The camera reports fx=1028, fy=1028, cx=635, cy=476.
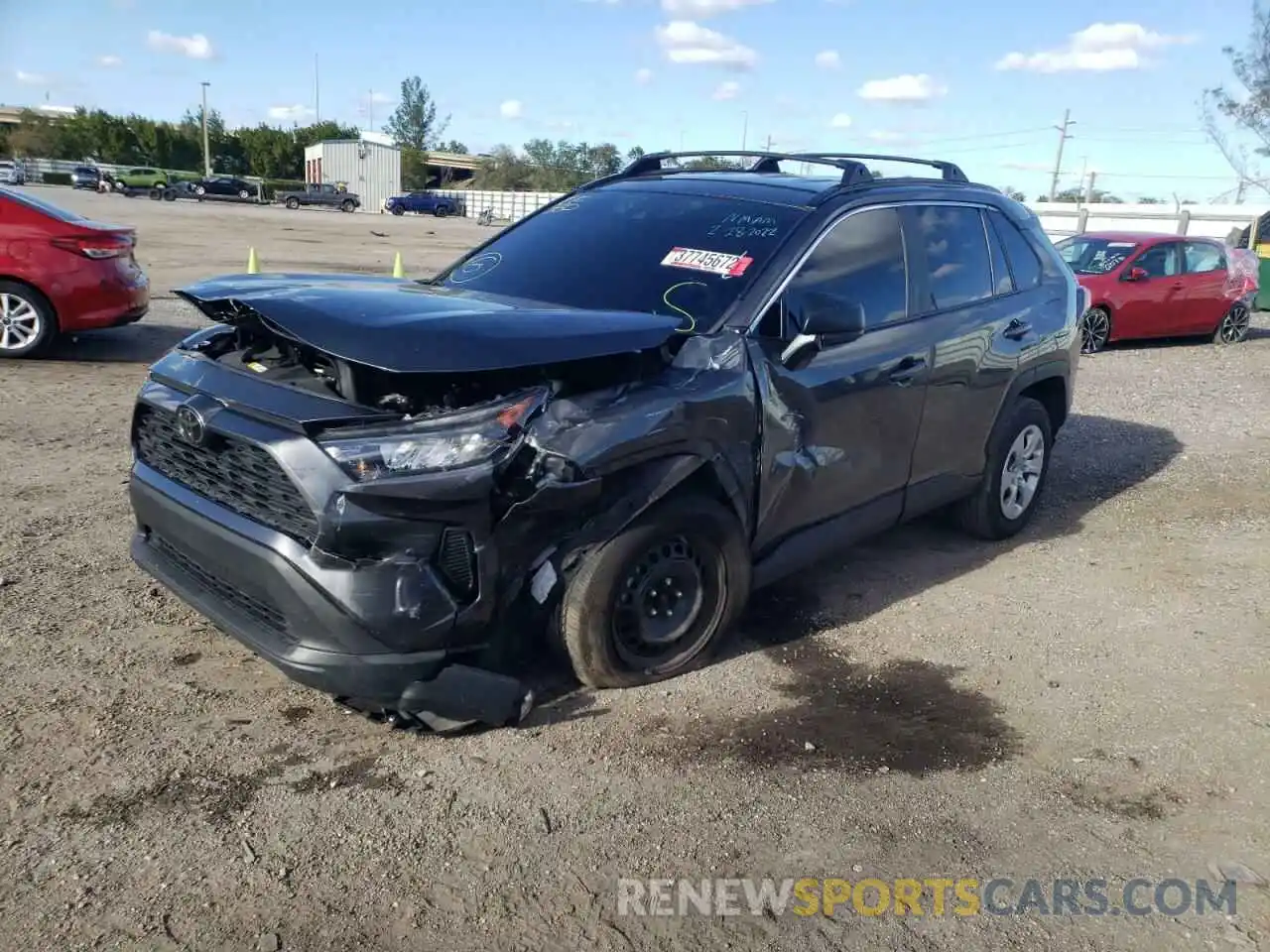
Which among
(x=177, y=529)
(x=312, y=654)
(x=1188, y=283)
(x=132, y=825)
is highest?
(x=1188, y=283)

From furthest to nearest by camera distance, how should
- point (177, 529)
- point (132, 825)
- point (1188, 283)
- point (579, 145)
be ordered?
point (579, 145) < point (1188, 283) < point (177, 529) < point (132, 825)

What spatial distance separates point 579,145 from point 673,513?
97.1 metres

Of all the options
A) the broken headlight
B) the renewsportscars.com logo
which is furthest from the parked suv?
the renewsportscars.com logo

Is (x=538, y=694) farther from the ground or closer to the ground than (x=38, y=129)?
closer to the ground

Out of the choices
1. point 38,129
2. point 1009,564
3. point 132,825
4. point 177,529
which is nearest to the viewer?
point 132,825

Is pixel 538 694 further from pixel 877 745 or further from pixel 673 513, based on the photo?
pixel 877 745

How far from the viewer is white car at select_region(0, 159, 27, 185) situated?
183 ft

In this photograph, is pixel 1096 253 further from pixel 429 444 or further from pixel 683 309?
pixel 429 444

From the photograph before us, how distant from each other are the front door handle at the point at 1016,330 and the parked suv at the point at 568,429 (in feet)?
0.62

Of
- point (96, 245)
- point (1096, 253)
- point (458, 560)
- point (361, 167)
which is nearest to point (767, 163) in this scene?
point (458, 560)

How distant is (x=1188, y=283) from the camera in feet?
47.8

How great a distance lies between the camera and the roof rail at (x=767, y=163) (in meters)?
4.64

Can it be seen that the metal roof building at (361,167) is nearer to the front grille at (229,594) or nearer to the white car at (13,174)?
the white car at (13,174)

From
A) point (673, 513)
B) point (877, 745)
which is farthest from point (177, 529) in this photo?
point (877, 745)
